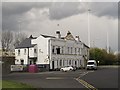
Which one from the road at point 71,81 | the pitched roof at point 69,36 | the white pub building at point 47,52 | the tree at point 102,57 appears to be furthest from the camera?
the tree at point 102,57

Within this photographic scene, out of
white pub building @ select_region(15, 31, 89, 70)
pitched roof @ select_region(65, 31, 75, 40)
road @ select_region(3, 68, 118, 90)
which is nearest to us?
road @ select_region(3, 68, 118, 90)

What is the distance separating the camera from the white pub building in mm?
78562

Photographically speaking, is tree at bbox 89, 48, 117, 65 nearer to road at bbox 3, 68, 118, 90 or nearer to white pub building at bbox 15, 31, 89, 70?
white pub building at bbox 15, 31, 89, 70

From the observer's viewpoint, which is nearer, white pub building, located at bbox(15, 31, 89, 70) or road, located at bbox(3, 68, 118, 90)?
road, located at bbox(3, 68, 118, 90)

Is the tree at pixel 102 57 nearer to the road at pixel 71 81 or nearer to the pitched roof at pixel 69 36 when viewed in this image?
the pitched roof at pixel 69 36

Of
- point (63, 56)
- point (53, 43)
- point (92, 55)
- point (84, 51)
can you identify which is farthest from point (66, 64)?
point (92, 55)

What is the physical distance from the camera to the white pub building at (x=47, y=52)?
78.6m

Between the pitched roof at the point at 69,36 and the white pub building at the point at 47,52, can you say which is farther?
the pitched roof at the point at 69,36

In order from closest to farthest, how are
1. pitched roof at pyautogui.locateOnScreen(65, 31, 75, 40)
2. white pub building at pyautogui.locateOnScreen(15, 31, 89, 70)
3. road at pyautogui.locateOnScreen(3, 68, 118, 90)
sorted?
road at pyautogui.locateOnScreen(3, 68, 118, 90) < white pub building at pyautogui.locateOnScreen(15, 31, 89, 70) < pitched roof at pyautogui.locateOnScreen(65, 31, 75, 40)

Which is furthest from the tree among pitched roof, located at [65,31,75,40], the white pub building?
the white pub building

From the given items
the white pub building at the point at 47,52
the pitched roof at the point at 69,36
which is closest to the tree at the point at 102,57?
the pitched roof at the point at 69,36

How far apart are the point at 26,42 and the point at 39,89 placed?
64.1 m

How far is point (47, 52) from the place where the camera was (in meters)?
78.4

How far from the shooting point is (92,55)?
115m
